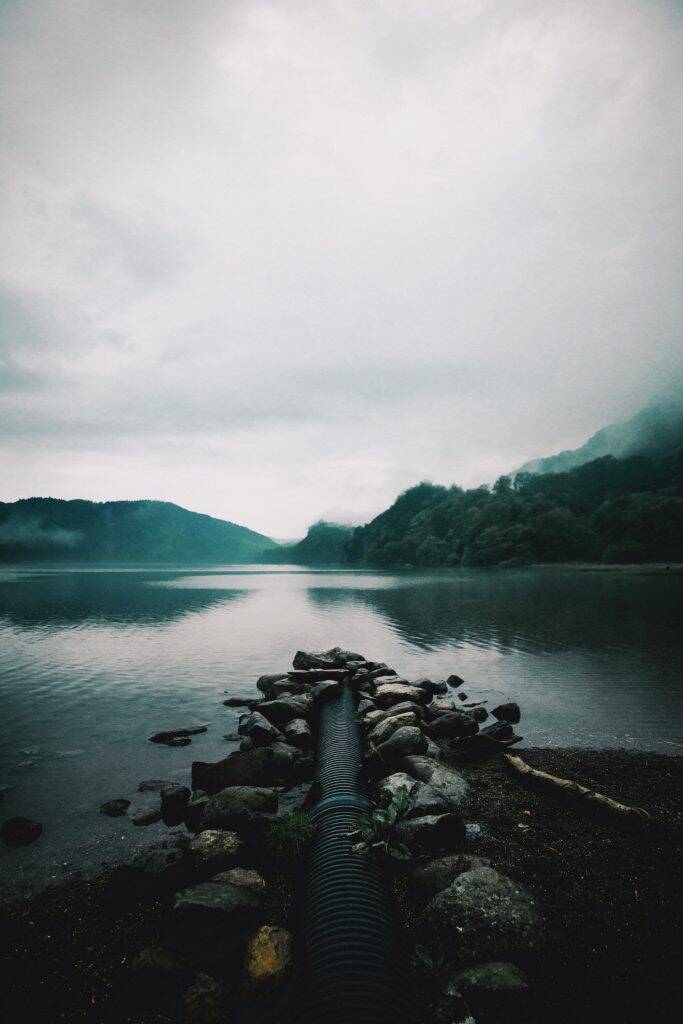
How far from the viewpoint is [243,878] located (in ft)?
23.1

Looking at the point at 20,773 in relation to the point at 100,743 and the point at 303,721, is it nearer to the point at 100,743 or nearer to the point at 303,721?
the point at 100,743

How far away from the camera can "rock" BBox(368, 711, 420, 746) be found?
1299 cm

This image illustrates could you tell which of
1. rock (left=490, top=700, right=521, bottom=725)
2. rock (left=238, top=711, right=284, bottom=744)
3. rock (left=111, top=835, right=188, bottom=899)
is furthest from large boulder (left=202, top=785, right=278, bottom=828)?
rock (left=490, top=700, right=521, bottom=725)

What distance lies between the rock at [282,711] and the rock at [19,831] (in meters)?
7.63

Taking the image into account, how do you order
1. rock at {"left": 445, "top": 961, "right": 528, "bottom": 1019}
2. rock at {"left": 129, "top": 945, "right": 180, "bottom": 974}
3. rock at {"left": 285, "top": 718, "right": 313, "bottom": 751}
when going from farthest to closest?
rock at {"left": 285, "top": 718, "right": 313, "bottom": 751} < rock at {"left": 129, "top": 945, "right": 180, "bottom": 974} < rock at {"left": 445, "top": 961, "right": 528, "bottom": 1019}

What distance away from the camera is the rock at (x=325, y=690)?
58.0ft

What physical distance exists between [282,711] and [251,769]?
4.83 meters

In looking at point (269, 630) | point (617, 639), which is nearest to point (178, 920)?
point (617, 639)

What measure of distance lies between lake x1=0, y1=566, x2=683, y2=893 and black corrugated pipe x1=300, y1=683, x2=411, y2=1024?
4.45 meters

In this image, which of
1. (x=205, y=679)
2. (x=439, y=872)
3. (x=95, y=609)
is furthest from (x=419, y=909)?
(x=95, y=609)

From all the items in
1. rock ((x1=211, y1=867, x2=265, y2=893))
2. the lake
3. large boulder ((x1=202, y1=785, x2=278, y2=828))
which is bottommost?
the lake

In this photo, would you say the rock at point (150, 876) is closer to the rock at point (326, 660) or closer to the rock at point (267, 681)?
the rock at point (267, 681)

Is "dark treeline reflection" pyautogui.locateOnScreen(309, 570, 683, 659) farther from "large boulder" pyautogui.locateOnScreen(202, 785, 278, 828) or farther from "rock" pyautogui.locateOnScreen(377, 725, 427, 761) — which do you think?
"large boulder" pyautogui.locateOnScreen(202, 785, 278, 828)

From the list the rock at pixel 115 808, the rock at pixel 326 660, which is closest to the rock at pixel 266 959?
the rock at pixel 115 808
